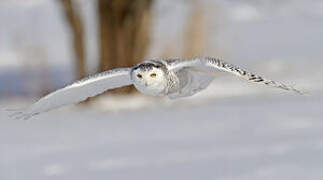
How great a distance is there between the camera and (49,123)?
24.3 ft

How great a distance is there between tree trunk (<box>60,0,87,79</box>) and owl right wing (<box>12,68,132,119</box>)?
15.8 feet

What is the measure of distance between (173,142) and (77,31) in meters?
2.91

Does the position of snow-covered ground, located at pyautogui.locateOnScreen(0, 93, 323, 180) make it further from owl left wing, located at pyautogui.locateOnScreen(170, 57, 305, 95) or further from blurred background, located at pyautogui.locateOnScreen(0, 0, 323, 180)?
owl left wing, located at pyautogui.locateOnScreen(170, 57, 305, 95)

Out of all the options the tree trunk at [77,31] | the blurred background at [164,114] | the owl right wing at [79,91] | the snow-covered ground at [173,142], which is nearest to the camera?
the owl right wing at [79,91]

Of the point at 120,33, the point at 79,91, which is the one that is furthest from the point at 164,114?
the point at 79,91

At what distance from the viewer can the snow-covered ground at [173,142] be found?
4.64m

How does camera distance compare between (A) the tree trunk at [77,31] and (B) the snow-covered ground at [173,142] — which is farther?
(A) the tree trunk at [77,31]

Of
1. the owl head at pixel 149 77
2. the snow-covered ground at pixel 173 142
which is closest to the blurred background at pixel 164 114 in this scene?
the snow-covered ground at pixel 173 142

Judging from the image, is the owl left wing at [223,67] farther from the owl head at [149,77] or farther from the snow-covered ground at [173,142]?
the snow-covered ground at [173,142]

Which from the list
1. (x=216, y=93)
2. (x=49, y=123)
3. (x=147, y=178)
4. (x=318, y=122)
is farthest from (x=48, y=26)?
(x=147, y=178)

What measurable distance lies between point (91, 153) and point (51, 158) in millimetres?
352

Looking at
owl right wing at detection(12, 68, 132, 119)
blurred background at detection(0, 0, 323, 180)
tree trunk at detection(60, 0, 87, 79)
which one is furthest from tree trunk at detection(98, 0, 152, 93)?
owl right wing at detection(12, 68, 132, 119)

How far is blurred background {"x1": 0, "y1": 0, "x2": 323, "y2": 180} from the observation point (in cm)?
484

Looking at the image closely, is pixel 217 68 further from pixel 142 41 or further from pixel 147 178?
pixel 142 41
